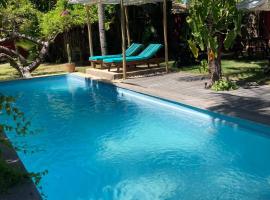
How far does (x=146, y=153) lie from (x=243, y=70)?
7001 millimetres

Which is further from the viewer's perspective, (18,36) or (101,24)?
(18,36)

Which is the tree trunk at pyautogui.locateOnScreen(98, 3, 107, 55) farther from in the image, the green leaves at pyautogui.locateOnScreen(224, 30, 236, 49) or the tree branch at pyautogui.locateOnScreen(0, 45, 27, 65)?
the green leaves at pyautogui.locateOnScreen(224, 30, 236, 49)

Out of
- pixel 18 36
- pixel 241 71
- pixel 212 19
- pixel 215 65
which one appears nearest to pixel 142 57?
pixel 241 71

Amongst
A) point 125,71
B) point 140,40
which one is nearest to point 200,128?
point 125,71

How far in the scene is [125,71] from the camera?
1426 cm

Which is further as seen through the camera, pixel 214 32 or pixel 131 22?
pixel 131 22

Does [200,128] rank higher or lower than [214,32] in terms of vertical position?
lower

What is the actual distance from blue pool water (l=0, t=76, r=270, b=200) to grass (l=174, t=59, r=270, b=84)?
2.75 meters

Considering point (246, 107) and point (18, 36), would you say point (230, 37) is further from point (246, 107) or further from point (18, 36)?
point (18, 36)

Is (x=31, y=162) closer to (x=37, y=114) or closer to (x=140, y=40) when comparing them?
(x=37, y=114)

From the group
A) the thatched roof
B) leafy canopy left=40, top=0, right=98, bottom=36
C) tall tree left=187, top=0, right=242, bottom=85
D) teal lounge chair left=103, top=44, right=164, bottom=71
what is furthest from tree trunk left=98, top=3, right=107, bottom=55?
the thatched roof

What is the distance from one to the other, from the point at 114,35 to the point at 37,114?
1062cm

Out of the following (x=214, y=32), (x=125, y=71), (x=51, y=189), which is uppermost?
(x=214, y=32)

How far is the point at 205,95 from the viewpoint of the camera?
1029cm
